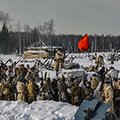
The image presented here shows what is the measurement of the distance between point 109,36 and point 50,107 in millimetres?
154194

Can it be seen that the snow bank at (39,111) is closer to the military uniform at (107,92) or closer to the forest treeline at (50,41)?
the military uniform at (107,92)

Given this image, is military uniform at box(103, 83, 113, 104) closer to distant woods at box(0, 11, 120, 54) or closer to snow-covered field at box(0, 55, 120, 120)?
snow-covered field at box(0, 55, 120, 120)

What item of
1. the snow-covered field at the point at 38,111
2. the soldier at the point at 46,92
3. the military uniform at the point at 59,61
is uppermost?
the military uniform at the point at 59,61

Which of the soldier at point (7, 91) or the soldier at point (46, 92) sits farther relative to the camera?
the soldier at point (7, 91)

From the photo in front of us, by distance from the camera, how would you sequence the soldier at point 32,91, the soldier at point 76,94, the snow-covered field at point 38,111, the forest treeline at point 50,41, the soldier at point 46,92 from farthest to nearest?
the forest treeline at point 50,41 < the soldier at point 46,92 < the soldier at point 32,91 < the soldier at point 76,94 < the snow-covered field at point 38,111

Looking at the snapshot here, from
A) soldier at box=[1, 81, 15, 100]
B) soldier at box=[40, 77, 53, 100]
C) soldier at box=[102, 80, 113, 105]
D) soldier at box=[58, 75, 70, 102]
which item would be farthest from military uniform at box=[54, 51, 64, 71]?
soldier at box=[102, 80, 113, 105]

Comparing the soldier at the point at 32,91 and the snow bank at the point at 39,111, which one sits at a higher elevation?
the soldier at the point at 32,91

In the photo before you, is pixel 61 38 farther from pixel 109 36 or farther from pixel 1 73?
pixel 1 73

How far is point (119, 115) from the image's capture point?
14.1 meters

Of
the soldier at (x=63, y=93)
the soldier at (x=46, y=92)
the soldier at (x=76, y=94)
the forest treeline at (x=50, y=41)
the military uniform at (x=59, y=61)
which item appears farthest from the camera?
the forest treeline at (x=50, y=41)

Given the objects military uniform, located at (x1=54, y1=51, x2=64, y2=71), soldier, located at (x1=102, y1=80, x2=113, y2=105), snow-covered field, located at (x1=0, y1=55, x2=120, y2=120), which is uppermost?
military uniform, located at (x1=54, y1=51, x2=64, y2=71)

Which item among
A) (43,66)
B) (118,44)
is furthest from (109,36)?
(43,66)

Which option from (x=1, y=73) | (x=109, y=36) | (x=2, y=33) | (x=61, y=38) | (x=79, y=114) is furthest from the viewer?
(x=109, y=36)

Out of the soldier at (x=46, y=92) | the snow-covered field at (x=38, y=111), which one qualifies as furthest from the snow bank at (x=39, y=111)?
the soldier at (x=46, y=92)
